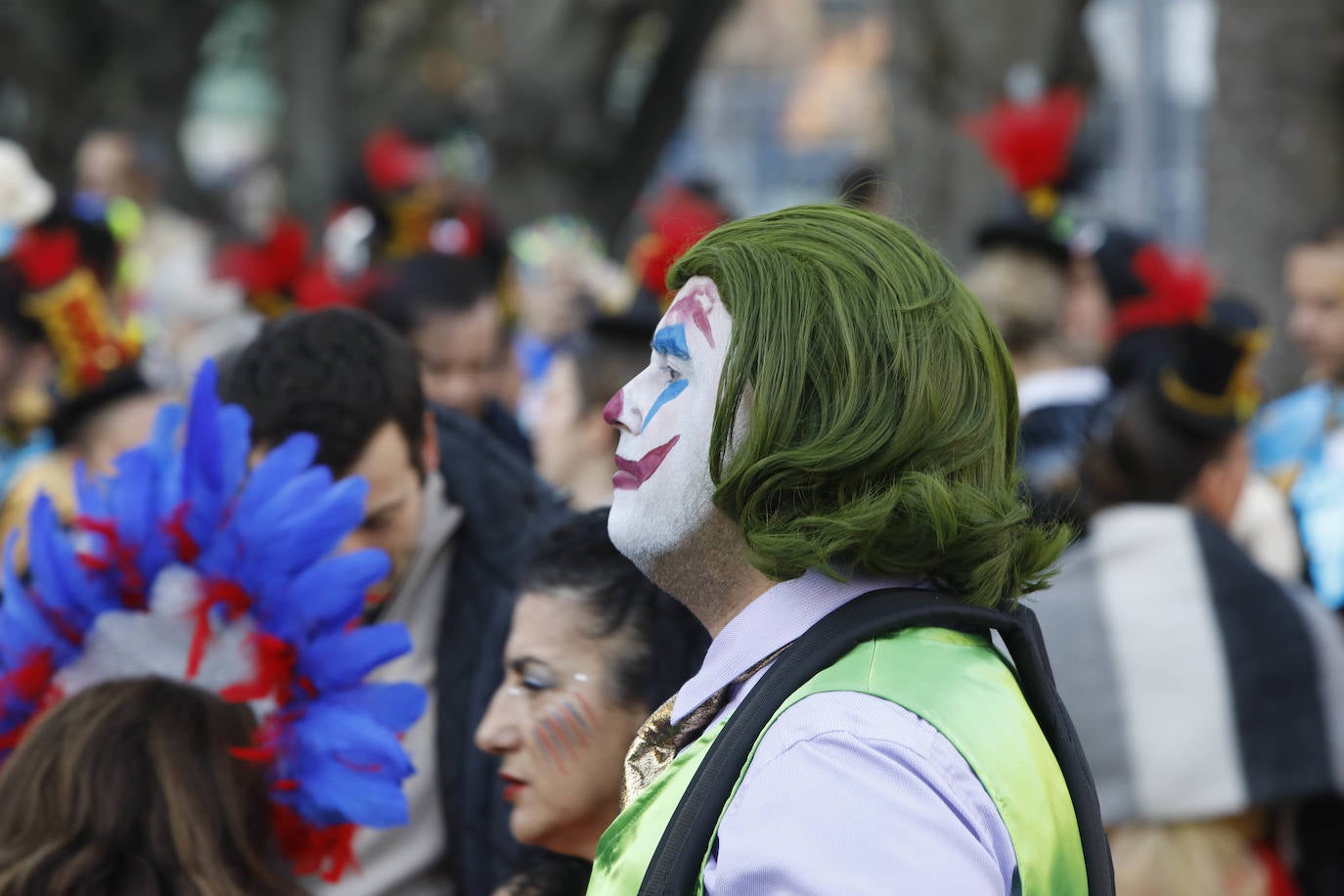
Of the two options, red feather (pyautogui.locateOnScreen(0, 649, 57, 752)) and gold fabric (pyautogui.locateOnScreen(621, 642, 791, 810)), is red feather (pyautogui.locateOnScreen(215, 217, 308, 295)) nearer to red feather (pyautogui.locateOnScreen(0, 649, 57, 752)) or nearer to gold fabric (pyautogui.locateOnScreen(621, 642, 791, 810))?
red feather (pyautogui.locateOnScreen(0, 649, 57, 752))

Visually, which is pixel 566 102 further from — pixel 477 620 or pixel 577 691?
pixel 577 691

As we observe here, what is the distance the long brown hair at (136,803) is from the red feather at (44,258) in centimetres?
298

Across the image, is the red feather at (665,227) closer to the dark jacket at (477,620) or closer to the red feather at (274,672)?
the dark jacket at (477,620)

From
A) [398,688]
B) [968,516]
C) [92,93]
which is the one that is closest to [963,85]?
[398,688]

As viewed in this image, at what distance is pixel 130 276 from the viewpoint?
23.5 feet

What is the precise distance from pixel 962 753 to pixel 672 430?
44cm

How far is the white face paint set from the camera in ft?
5.37

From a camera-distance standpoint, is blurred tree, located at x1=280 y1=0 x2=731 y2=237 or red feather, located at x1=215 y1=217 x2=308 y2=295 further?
blurred tree, located at x1=280 y1=0 x2=731 y2=237

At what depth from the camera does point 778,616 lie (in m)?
1.63

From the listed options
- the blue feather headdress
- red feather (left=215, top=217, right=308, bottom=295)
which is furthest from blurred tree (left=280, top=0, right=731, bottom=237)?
the blue feather headdress

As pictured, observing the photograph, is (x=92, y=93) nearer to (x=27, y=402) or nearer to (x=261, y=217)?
(x=261, y=217)

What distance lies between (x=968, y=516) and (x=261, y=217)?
15702 millimetres

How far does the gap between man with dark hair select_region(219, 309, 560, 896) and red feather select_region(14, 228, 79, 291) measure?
8.00 feet

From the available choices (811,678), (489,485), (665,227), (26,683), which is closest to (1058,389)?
(665,227)
